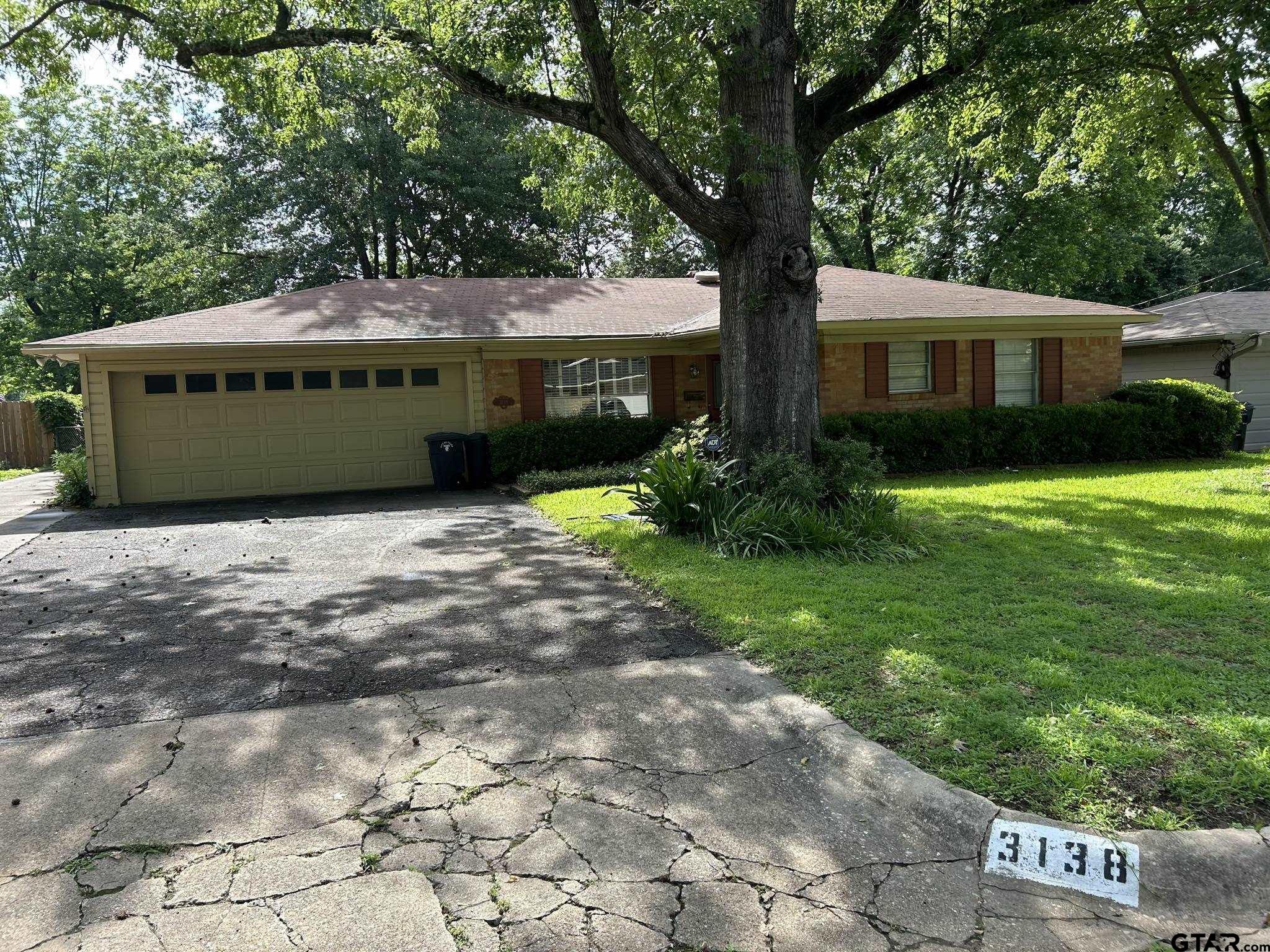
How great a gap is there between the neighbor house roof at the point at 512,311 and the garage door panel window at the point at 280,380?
726 mm

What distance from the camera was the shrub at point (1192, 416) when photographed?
14.8 metres

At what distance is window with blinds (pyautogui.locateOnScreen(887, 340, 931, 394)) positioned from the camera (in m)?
15.1

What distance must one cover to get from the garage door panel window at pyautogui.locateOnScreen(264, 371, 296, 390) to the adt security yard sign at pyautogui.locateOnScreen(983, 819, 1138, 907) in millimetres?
13527

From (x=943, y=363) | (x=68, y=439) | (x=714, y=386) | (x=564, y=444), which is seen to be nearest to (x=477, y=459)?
(x=564, y=444)

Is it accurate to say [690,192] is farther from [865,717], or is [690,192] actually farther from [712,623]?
[865,717]

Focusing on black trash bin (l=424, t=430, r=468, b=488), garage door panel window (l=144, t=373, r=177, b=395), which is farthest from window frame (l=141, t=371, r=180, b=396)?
black trash bin (l=424, t=430, r=468, b=488)

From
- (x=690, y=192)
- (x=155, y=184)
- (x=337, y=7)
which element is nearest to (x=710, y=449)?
(x=690, y=192)

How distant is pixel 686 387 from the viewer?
16.2 meters

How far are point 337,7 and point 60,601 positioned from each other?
765 cm

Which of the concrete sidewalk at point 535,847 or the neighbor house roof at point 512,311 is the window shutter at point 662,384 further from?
the concrete sidewalk at point 535,847

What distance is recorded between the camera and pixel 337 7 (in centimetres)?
1025

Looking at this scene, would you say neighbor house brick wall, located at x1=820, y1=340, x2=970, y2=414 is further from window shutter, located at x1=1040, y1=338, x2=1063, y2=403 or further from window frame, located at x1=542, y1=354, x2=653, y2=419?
window frame, located at x1=542, y1=354, x2=653, y2=419

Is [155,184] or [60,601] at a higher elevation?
[155,184]

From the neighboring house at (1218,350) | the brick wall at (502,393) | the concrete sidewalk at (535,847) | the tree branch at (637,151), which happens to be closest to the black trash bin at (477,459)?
the brick wall at (502,393)
